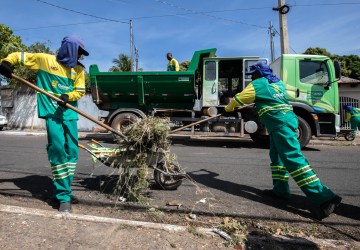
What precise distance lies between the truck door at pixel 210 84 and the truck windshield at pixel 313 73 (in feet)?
8.12

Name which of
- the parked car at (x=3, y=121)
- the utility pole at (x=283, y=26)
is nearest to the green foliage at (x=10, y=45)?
the parked car at (x=3, y=121)

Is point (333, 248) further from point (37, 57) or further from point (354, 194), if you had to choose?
point (37, 57)

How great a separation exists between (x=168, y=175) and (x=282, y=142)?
151 centimetres

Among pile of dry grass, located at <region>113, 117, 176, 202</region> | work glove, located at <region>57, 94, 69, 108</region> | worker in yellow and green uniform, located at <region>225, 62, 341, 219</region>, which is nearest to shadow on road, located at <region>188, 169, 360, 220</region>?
worker in yellow and green uniform, located at <region>225, 62, 341, 219</region>

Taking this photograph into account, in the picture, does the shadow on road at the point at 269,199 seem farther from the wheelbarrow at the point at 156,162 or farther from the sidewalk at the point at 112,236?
the sidewalk at the point at 112,236

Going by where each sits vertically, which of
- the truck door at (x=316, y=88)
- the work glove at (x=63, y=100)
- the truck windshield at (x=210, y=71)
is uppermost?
the truck windshield at (x=210, y=71)

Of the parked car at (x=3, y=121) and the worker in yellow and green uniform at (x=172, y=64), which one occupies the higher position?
the worker in yellow and green uniform at (x=172, y=64)

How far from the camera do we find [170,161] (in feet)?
13.8

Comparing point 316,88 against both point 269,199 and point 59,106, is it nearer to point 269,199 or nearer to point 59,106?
point 269,199

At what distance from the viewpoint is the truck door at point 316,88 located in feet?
29.6

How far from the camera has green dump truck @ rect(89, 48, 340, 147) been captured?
9.02 m

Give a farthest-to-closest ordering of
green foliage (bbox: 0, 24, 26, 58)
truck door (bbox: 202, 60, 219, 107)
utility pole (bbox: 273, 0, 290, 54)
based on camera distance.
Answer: green foliage (bbox: 0, 24, 26, 58)
utility pole (bbox: 273, 0, 290, 54)
truck door (bbox: 202, 60, 219, 107)

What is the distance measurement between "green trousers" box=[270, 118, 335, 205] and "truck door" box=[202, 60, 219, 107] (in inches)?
232

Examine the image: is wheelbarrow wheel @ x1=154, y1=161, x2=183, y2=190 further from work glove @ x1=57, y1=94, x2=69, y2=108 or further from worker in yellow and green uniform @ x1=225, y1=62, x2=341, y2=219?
work glove @ x1=57, y1=94, x2=69, y2=108
